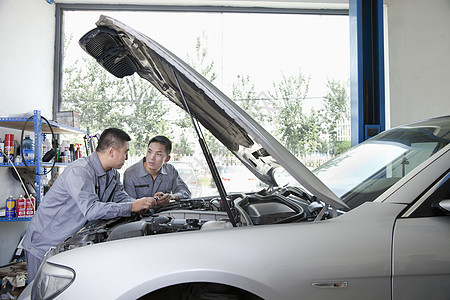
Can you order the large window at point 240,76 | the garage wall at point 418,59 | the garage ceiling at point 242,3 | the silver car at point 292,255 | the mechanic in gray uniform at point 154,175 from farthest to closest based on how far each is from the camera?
the large window at point 240,76 < the garage ceiling at point 242,3 < the garage wall at point 418,59 < the mechanic in gray uniform at point 154,175 < the silver car at point 292,255

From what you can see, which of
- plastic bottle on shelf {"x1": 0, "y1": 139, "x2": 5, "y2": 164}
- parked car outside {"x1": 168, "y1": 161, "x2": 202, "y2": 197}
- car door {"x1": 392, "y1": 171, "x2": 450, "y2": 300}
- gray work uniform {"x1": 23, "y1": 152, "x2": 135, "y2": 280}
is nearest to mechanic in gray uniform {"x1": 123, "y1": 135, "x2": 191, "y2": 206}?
gray work uniform {"x1": 23, "y1": 152, "x2": 135, "y2": 280}

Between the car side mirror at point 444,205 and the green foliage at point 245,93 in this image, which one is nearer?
the car side mirror at point 444,205

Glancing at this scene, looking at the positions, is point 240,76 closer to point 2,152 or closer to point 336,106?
point 336,106

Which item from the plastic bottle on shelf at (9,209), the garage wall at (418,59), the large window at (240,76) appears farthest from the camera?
the large window at (240,76)

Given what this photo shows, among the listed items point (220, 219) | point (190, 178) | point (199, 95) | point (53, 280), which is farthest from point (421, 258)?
point (190, 178)

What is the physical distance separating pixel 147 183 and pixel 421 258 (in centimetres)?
279

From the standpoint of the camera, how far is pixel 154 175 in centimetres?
351

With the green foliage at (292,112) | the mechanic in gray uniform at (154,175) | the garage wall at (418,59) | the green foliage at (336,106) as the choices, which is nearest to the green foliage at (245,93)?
the green foliage at (292,112)

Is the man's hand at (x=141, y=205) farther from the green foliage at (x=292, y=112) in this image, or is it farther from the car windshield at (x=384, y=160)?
Answer: the green foliage at (x=292, y=112)

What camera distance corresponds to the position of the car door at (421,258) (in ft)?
3.55

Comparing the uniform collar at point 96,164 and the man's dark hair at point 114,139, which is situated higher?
the man's dark hair at point 114,139

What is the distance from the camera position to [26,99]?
15.0ft

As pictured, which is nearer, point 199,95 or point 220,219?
point 199,95

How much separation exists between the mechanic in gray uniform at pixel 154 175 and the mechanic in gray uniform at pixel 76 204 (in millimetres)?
923
